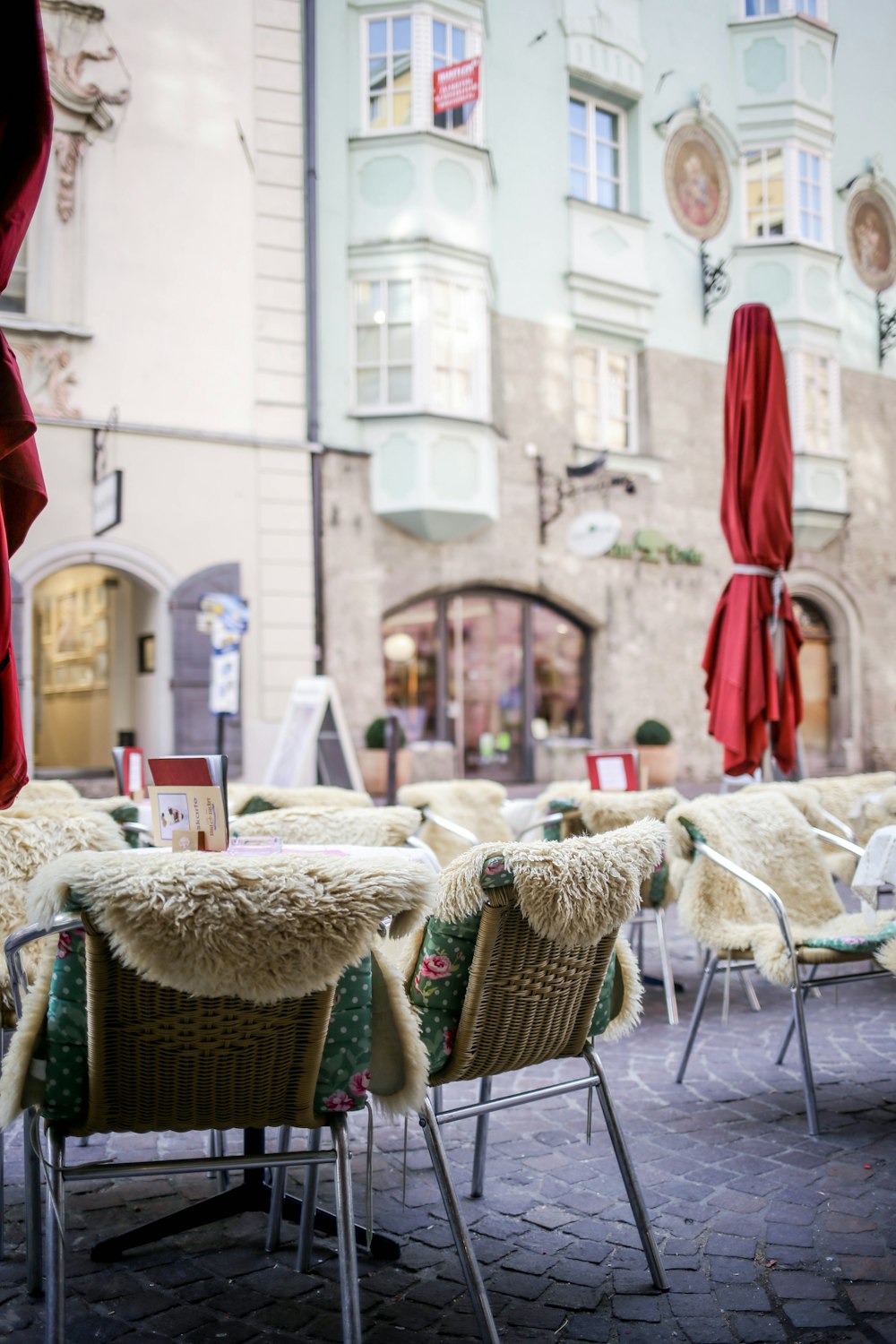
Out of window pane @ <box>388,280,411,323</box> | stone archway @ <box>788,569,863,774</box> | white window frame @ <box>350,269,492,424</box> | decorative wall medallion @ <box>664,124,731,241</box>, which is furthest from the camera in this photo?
stone archway @ <box>788,569,863,774</box>

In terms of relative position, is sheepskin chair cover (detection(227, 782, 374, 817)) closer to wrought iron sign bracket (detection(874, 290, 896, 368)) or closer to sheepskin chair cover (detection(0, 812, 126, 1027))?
sheepskin chair cover (detection(0, 812, 126, 1027))

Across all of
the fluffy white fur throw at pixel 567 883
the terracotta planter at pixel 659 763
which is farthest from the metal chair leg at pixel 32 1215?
the terracotta planter at pixel 659 763

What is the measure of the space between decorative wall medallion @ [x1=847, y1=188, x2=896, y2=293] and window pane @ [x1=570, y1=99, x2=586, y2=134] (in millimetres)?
4353

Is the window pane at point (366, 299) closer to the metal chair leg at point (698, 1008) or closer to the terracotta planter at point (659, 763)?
the terracotta planter at point (659, 763)

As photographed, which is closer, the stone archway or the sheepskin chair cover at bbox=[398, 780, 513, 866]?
the sheepskin chair cover at bbox=[398, 780, 513, 866]

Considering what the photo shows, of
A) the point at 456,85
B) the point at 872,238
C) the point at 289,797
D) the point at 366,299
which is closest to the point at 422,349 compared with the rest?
the point at 366,299

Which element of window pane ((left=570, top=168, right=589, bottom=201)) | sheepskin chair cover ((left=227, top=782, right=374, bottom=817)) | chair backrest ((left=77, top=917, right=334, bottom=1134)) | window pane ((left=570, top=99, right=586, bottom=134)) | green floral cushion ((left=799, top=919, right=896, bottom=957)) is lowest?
green floral cushion ((left=799, top=919, right=896, bottom=957))

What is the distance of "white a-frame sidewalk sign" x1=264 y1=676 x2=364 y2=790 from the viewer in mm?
9117

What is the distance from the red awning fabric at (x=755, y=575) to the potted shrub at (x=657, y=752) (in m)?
7.07

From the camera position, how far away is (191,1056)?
2029mm

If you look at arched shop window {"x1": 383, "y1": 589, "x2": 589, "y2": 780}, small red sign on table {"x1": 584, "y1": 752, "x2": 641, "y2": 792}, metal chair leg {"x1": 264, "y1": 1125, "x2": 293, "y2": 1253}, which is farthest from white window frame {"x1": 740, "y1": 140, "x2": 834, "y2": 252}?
metal chair leg {"x1": 264, "y1": 1125, "x2": 293, "y2": 1253}

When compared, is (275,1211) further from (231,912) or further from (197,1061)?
(231,912)

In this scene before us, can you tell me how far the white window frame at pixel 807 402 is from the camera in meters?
15.3

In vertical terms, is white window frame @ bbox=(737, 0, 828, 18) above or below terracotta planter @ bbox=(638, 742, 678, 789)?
above
